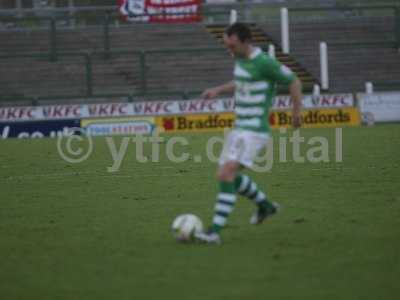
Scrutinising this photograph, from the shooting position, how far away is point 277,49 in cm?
3444

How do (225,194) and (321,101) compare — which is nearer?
(225,194)

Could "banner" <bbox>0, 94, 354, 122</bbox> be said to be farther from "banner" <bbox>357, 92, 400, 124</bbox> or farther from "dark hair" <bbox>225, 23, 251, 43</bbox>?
"dark hair" <bbox>225, 23, 251, 43</bbox>

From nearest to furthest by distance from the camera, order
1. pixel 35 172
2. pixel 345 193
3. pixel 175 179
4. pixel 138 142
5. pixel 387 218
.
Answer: pixel 387 218
pixel 345 193
pixel 175 179
pixel 35 172
pixel 138 142

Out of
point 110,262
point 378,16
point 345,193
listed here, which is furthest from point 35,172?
point 378,16

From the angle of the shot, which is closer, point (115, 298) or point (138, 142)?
point (115, 298)

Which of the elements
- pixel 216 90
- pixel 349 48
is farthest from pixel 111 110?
pixel 216 90

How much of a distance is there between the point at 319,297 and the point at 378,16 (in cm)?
3034

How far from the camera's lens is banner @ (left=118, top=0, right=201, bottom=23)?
33.0 m

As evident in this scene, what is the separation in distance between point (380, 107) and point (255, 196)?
20637 millimetres

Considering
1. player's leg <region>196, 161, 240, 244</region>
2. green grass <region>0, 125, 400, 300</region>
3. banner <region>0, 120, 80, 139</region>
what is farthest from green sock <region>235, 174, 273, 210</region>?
banner <region>0, 120, 80, 139</region>

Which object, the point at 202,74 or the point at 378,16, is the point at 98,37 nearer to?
the point at 202,74

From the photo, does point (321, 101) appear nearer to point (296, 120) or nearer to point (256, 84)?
point (296, 120)

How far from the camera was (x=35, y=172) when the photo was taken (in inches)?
675

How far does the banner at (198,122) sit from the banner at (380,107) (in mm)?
4042
